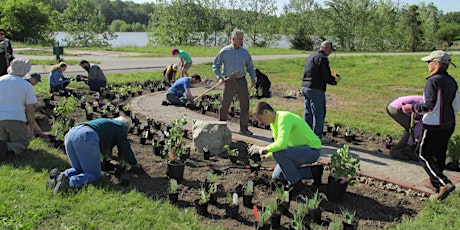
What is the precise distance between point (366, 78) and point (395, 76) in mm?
1597

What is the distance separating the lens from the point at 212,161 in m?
6.19

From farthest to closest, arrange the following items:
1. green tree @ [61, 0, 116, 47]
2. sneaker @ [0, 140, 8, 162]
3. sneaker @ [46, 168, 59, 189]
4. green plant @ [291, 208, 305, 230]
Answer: green tree @ [61, 0, 116, 47] < sneaker @ [0, 140, 8, 162] < sneaker @ [46, 168, 59, 189] < green plant @ [291, 208, 305, 230]

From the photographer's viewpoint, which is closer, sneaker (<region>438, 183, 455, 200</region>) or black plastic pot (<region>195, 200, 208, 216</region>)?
black plastic pot (<region>195, 200, 208, 216</region>)

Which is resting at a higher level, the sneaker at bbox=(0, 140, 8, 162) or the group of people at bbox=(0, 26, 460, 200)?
the group of people at bbox=(0, 26, 460, 200)

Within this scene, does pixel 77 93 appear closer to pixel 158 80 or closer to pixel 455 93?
pixel 158 80

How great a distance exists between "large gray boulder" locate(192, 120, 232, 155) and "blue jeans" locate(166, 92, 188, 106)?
381cm

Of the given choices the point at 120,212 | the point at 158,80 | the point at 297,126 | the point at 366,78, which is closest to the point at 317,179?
the point at 297,126

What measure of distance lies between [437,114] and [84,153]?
418cm

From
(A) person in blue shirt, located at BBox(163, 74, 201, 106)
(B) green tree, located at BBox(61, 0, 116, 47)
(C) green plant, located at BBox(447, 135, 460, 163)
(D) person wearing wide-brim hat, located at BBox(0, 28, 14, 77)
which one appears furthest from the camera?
(B) green tree, located at BBox(61, 0, 116, 47)

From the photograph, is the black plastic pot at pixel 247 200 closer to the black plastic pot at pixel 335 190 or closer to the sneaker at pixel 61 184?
the black plastic pot at pixel 335 190

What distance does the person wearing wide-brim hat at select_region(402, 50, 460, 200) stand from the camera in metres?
4.81

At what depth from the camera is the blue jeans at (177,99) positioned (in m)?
10.3

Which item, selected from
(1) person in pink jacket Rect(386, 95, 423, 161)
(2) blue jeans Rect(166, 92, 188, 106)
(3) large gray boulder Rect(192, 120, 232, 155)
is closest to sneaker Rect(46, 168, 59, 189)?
(3) large gray boulder Rect(192, 120, 232, 155)

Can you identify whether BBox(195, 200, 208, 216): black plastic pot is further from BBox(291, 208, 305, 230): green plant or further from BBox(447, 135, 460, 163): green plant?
BBox(447, 135, 460, 163): green plant
